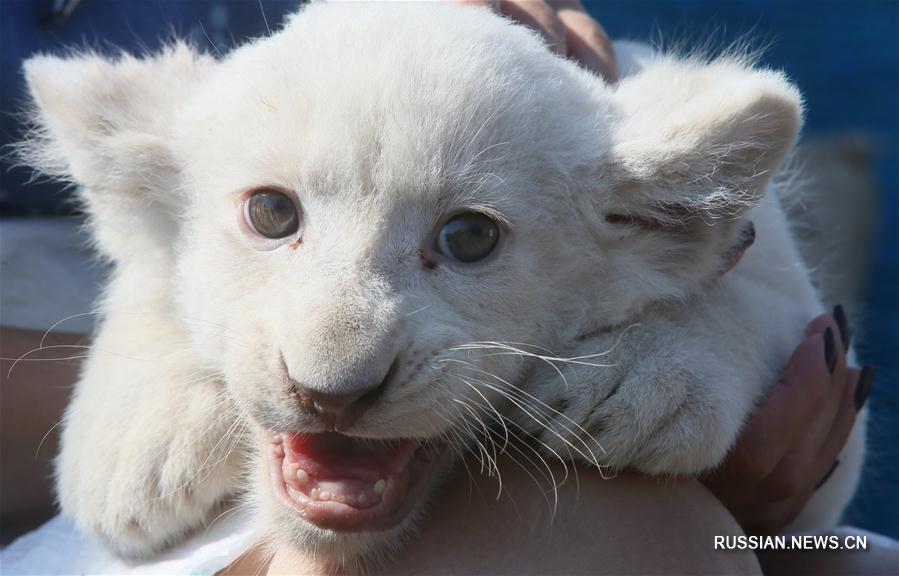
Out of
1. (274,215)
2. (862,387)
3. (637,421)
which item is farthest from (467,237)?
(862,387)

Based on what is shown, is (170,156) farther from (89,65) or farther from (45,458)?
(45,458)

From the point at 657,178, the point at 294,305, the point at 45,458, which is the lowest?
the point at 45,458

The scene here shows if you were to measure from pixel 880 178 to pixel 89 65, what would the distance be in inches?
204

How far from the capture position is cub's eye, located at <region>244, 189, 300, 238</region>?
2.01 m

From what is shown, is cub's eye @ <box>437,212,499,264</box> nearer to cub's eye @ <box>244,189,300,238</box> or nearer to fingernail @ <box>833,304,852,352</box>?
cub's eye @ <box>244,189,300,238</box>

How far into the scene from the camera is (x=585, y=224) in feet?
7.11

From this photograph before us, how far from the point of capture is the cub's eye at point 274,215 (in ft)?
6.59

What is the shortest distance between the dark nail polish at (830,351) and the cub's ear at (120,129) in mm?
1755

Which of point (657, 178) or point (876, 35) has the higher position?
point (876, 35)

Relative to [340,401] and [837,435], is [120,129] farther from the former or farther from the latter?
[837,435]

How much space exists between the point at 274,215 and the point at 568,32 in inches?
53.9

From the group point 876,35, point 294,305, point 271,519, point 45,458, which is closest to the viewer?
point 294,305

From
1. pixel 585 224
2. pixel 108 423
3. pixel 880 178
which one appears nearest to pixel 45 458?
pixel 108 423

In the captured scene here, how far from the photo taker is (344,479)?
190cm
